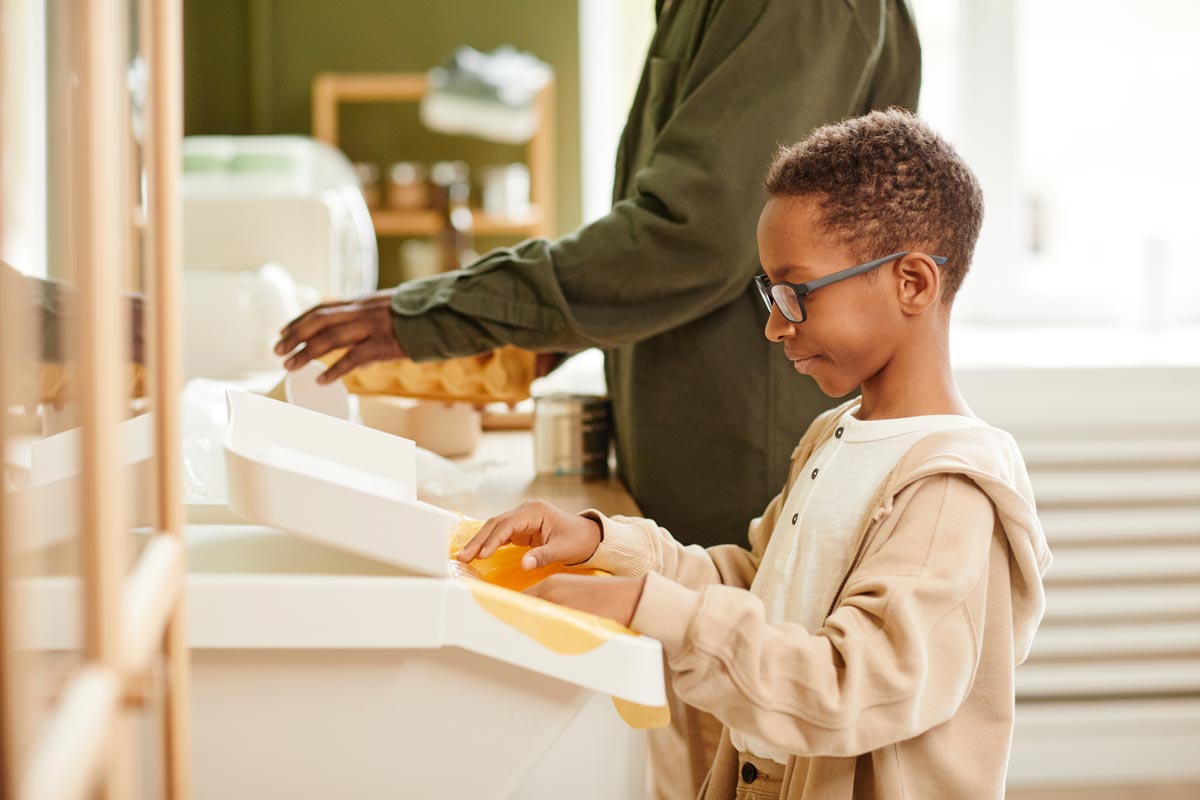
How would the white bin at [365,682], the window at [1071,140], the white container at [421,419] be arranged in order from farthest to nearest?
1. the window at [1071,140]
2. the white container at [421,419]
3. the white bin at [365,682]

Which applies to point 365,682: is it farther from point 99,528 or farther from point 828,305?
point 828,305

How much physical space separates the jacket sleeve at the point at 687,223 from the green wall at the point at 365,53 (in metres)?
3.26

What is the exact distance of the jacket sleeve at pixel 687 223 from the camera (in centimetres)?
108

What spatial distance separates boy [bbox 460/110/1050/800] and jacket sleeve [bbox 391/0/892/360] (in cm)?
18

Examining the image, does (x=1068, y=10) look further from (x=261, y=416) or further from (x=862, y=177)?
(x=261, y=416)

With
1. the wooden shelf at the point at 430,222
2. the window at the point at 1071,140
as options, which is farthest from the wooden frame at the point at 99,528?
the wooden shelf at the point at 430,222

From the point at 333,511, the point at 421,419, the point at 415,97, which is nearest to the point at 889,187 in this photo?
the point at 333,511

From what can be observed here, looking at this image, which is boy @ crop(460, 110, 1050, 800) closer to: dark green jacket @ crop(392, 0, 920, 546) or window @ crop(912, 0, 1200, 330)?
dark green jacket @ crop(392, 0, 920, 546)

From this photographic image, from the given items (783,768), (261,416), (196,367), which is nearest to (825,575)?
(783,768)

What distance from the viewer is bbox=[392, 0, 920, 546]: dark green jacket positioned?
108 centimetres

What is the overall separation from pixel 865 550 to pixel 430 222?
344 cm

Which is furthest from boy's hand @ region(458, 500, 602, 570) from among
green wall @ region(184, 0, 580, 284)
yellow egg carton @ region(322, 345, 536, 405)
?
green wall @ region(184, 0, 580, 284)

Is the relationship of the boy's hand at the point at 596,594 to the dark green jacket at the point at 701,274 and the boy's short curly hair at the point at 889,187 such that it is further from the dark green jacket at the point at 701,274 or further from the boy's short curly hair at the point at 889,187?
the dark green jacket at the point at 701,274

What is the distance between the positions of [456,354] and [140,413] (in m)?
0.61
